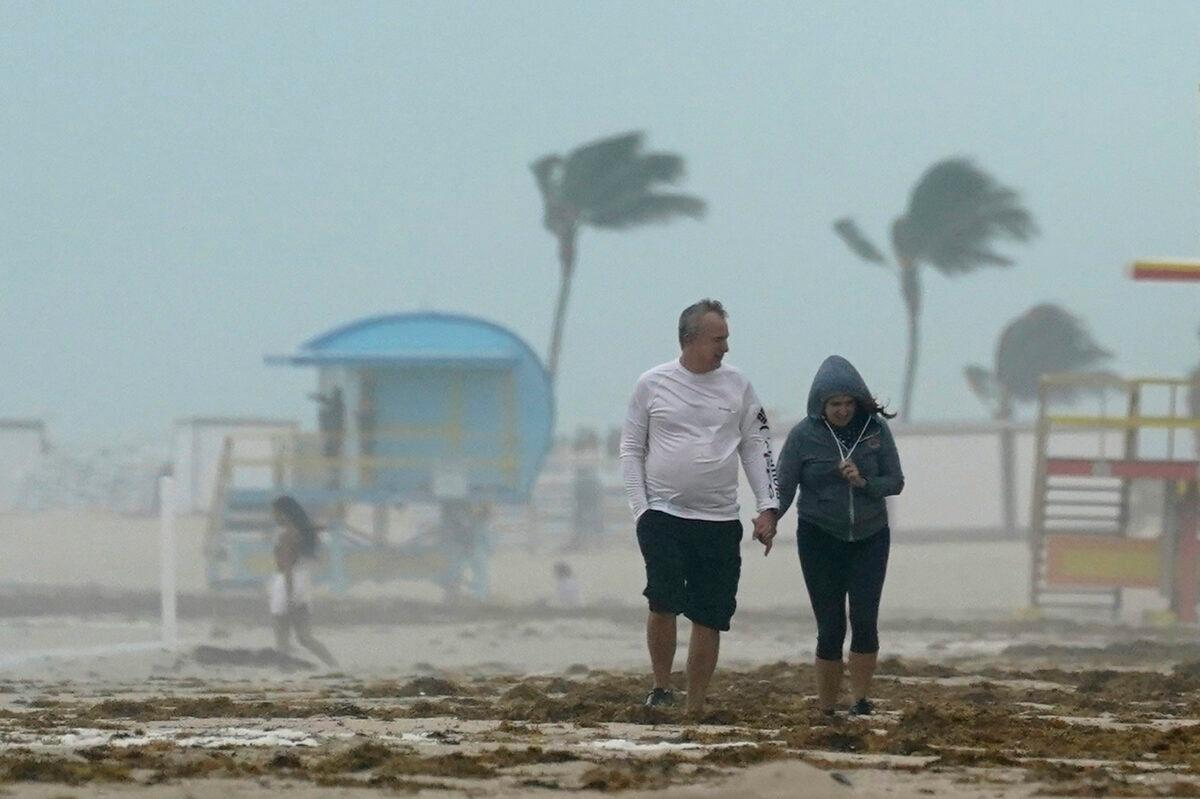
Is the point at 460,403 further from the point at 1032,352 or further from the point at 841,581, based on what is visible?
the point at 1032,352

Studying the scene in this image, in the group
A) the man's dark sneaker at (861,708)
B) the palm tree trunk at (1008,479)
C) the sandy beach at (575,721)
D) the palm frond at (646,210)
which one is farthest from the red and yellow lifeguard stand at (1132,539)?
the palm frond at (646,210)

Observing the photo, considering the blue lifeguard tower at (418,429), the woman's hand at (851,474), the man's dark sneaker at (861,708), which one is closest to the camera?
the woman's hand at (851,474)

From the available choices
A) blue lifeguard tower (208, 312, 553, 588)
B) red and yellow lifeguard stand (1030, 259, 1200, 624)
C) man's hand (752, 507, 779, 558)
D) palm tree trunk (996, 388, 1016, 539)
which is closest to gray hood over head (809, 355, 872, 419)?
man's hand (752, 507, 779, 558)

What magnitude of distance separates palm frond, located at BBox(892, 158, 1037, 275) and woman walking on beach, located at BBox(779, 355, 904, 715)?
6400 cm

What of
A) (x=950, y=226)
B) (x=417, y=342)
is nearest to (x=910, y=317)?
(x=950, y=226)

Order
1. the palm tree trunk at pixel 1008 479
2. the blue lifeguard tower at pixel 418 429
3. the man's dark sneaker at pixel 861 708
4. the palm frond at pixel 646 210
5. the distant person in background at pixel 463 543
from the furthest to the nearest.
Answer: the palm frond at pixel 646 210 → the palm tree trunk at pixel 1008 479 → the distant person in background at pixel 463 543 → the blue lifeguard tower at pixel 418 429 → the man's dark sneaker at pixel 861 708

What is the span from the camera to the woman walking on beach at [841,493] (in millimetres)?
9344

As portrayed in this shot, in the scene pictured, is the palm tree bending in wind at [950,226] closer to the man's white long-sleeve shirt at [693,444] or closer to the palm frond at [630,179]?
the palm frond at [630,179]

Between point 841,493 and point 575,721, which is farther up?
point 841,493

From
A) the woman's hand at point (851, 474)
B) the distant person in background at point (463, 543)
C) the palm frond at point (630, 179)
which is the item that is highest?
the palm frond at point (630, 179)

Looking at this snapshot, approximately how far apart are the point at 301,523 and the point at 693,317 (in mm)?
9221

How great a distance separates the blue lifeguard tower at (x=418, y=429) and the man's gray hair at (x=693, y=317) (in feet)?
68.1

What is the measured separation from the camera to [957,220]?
2916 inches

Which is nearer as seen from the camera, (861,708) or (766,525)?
(766,525)
